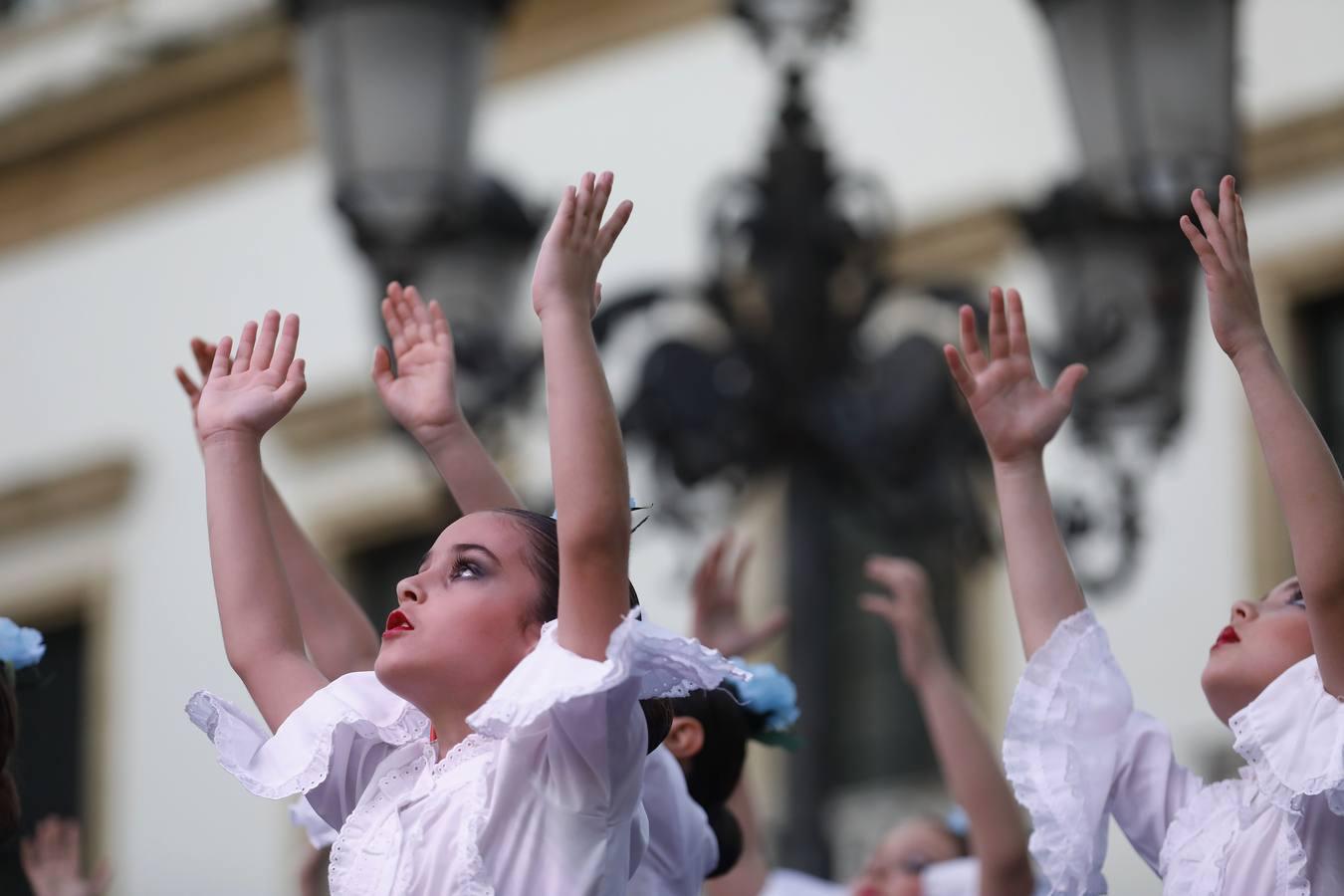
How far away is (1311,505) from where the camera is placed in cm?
279

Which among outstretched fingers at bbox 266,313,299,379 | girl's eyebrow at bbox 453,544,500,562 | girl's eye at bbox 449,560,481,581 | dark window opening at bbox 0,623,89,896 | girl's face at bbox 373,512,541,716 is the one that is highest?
outstretched fingers at bbox 266,313,299,379

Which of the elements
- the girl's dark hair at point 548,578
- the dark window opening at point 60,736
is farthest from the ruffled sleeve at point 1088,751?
the dark window opening at point 60,736

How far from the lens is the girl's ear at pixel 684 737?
11.6 ft

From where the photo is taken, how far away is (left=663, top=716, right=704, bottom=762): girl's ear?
355 cm

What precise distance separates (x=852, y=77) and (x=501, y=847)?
8.47 m

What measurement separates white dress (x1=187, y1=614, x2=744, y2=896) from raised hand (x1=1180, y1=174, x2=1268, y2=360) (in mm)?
678

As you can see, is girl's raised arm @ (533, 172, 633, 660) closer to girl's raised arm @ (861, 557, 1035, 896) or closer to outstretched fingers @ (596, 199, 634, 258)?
outstretched fingers @ (596, 199, 634, 258)

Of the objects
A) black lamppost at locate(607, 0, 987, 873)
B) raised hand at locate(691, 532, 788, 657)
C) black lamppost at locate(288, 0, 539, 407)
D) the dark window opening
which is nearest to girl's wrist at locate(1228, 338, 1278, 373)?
raised hand at locate(691, 532, 788, 657)

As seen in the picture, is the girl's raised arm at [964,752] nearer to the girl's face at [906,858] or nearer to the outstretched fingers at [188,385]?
the girl's face at [906,858]

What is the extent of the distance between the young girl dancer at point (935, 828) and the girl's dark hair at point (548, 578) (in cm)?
103

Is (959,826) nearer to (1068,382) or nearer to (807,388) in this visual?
(807,388)

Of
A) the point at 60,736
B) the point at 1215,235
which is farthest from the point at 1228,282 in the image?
the point at 60,736

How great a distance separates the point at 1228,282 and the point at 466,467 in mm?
961

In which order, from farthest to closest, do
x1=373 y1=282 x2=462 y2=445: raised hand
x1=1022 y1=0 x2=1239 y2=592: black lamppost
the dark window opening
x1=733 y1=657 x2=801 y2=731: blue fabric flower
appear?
the dark window opening
x1=1022 y1=0 x2=1239 y2=592: black lamppost
x1=733 y1=657 x2=801 y2=731: blue fabric flower
x1=373 y1=282 x2=462 y2=445: raised hand
